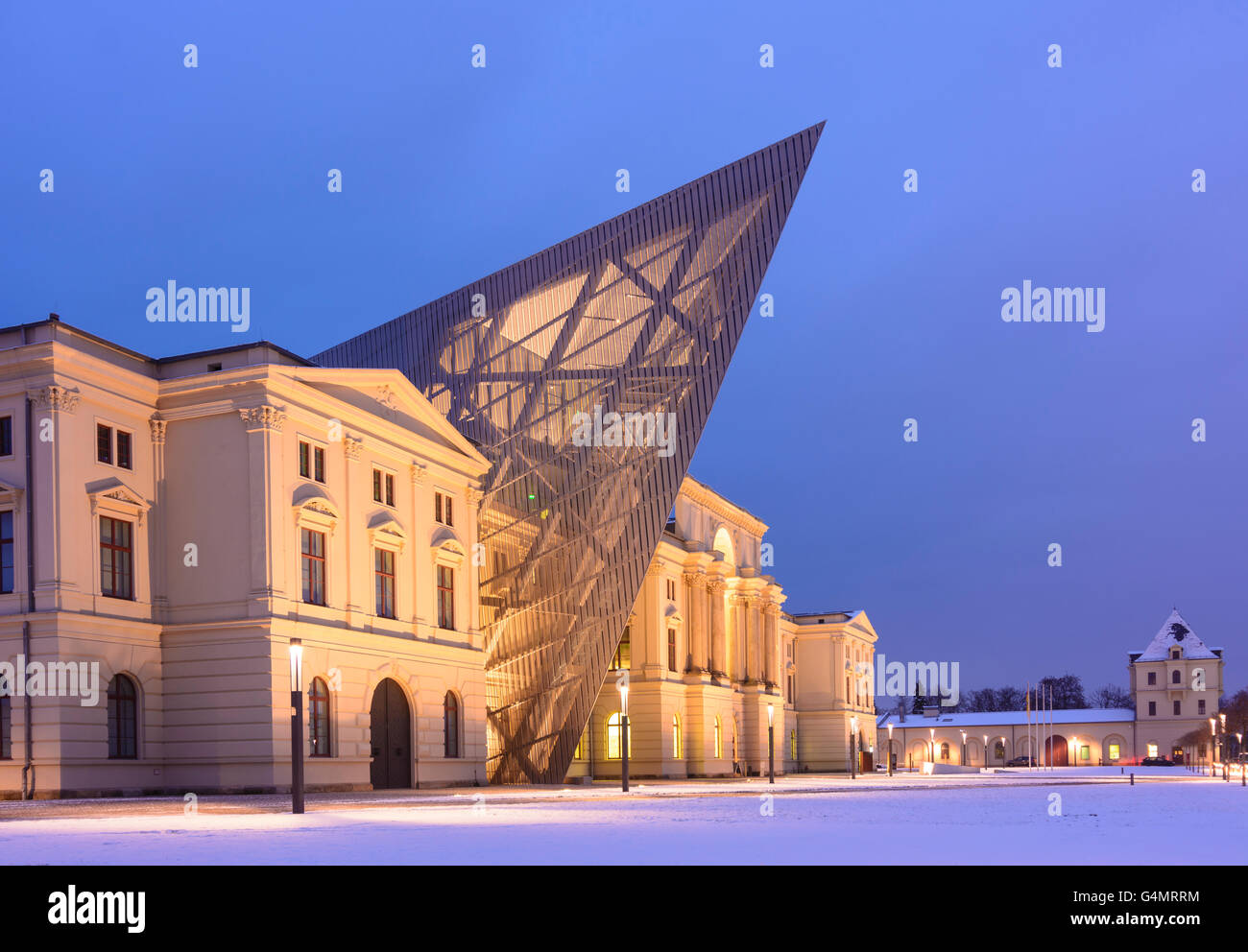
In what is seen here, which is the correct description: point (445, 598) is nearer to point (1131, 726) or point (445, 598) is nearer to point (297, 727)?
point (297, 727)

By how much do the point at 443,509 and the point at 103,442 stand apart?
15905 mm

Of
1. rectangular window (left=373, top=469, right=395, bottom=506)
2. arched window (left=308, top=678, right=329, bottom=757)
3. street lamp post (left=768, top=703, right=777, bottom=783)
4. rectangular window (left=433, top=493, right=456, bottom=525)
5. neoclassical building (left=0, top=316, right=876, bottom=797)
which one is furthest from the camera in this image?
street lamp post (left=768, top=703, right=777, bottom=783)

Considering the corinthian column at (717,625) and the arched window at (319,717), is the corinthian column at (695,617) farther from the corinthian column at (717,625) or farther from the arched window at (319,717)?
the arched window at (319,717)

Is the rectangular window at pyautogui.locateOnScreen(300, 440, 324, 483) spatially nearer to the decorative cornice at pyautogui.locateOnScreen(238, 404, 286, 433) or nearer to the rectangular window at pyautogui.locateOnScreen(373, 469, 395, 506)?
the decorative cornice at pyautogui.locateOnScreen(238, 404, 286, 433)

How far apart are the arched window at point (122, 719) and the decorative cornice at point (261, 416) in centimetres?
872

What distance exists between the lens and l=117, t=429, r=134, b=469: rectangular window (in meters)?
40.7

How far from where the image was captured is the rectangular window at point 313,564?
43.1m

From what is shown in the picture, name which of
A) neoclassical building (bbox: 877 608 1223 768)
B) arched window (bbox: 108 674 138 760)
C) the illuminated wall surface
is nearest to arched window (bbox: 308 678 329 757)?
arched window (bbox: 108 674 138 760)

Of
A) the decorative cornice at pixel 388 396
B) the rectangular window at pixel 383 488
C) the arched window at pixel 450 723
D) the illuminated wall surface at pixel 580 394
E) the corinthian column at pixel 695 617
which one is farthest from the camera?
the corinthian column at pixel 695 617

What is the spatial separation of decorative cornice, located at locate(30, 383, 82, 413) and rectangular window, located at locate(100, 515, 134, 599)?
367 centimetres

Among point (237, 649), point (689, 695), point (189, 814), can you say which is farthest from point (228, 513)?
point (689, 695)

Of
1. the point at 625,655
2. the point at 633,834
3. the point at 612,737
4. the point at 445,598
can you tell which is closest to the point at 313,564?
the point at 445,598

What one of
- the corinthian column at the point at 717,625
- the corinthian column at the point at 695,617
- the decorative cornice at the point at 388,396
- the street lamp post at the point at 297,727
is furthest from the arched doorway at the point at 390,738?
the corinthian column at the point at 717,625
